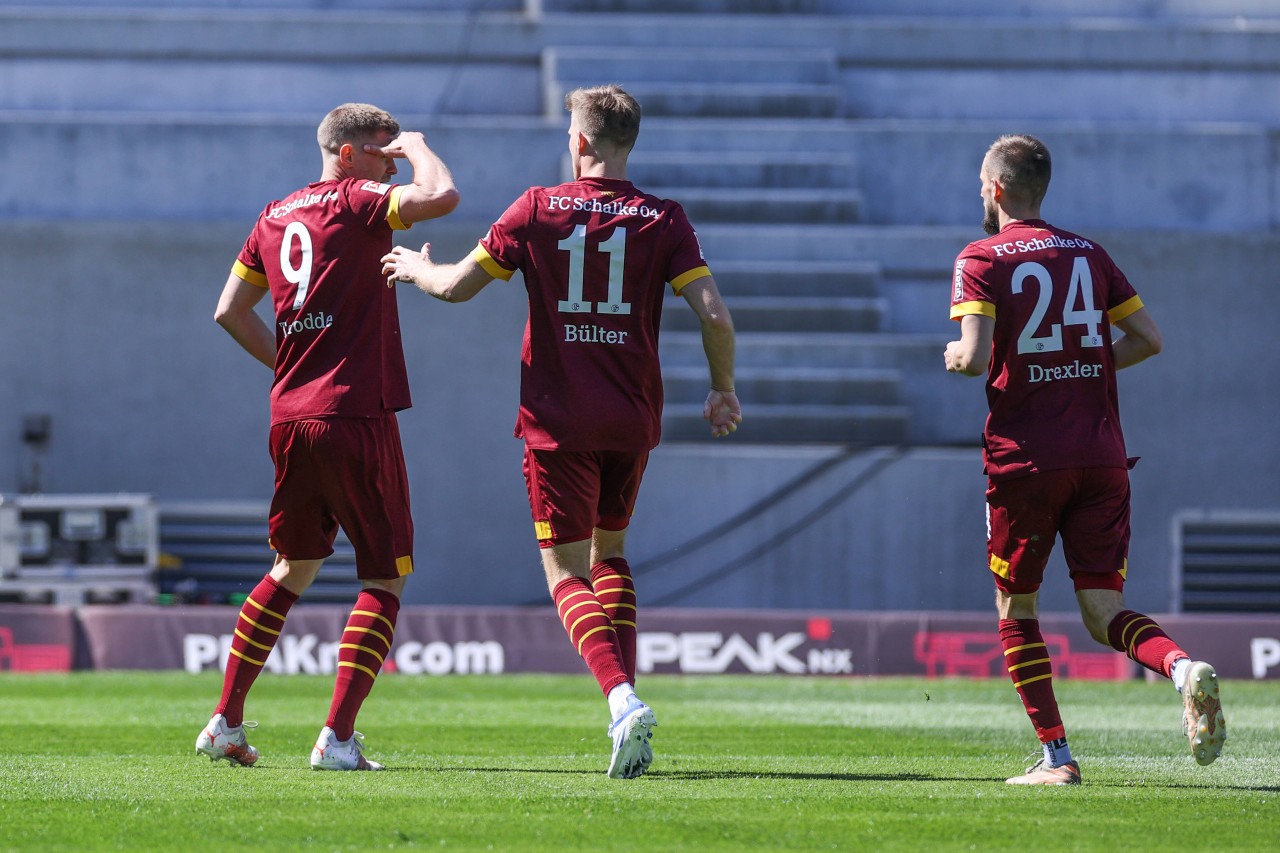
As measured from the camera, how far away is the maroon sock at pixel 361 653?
17.2 feet

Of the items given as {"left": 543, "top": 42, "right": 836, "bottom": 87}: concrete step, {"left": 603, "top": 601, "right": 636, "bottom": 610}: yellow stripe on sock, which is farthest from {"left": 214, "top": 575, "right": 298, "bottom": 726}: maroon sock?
{"left": 543, "top": 42, "right": 836, "bottom": 87}: concrete step

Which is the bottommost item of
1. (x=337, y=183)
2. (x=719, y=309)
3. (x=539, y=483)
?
(x=539, y=483)

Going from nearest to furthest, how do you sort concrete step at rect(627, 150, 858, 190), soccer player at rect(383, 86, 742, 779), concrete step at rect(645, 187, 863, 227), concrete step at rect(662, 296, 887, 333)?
soccer player at rect(383, 86, 742, 779), concrete step at rect(662, 296, 887, 333), concrete step at rect(645, 187, 863, 227), concrete step at rect(627, 150, 858, 190)

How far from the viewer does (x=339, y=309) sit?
546cm

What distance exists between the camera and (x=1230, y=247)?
51.9ft

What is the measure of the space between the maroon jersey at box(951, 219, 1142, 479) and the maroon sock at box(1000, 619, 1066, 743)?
506 millimetres

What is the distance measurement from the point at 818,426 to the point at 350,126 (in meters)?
10.6

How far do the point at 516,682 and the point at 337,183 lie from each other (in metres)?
6.04

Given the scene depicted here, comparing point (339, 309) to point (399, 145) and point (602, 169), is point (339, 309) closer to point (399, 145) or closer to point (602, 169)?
point (399, 145)

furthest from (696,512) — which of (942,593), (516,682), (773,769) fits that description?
(773,769)

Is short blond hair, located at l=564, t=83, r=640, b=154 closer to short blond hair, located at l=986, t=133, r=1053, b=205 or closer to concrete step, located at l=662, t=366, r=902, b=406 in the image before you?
short blond hair, located at l=986, t=133, r=1053, b=205

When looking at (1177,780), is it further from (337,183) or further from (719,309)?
(337,183)

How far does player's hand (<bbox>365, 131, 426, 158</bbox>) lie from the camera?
5492 mm

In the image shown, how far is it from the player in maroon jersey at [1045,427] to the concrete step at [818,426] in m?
10.3
